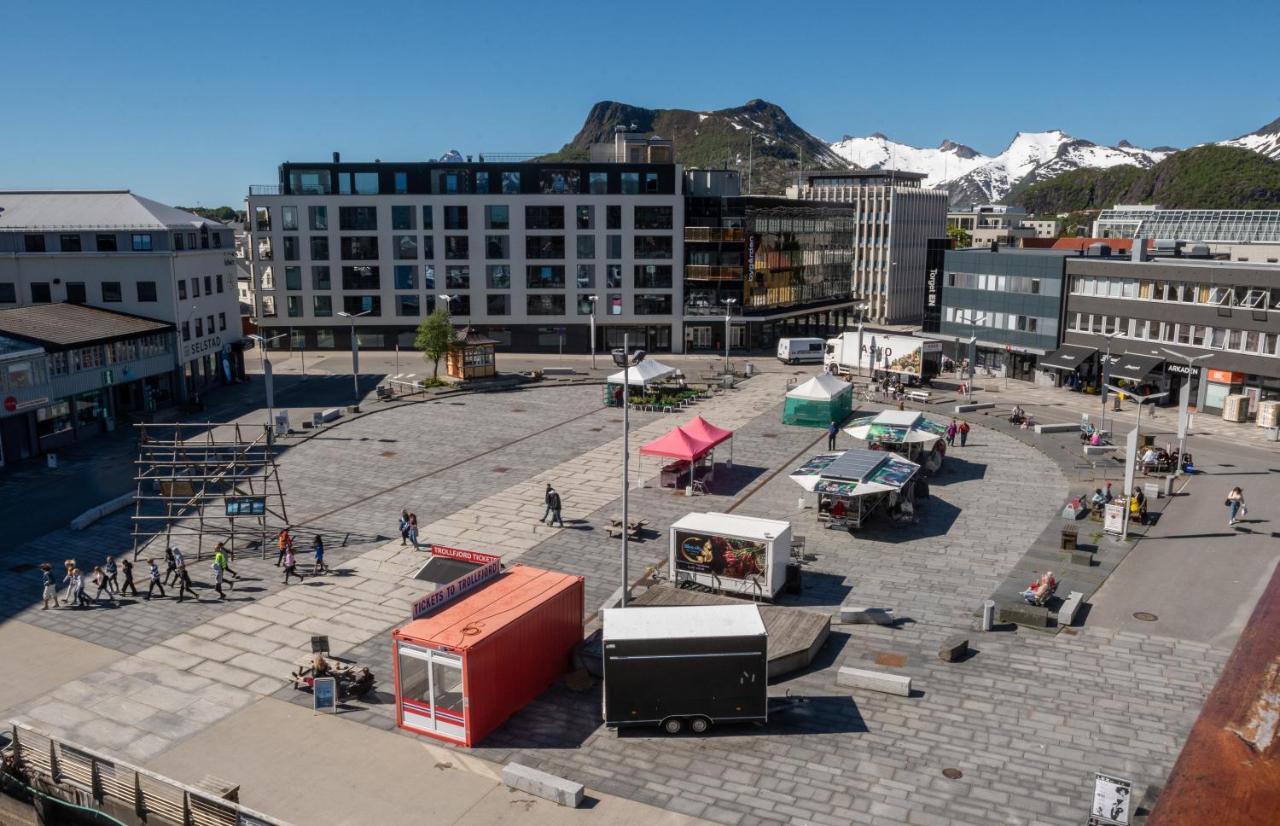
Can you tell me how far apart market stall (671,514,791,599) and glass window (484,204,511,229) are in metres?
62.9

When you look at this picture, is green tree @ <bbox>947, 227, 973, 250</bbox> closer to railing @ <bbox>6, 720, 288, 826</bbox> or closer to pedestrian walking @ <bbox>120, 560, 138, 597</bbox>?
pedestrian walking @ <bbox>120, 560, 138, 597</bbox>

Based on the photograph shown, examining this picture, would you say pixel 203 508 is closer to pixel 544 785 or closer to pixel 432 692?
pixel 432 692

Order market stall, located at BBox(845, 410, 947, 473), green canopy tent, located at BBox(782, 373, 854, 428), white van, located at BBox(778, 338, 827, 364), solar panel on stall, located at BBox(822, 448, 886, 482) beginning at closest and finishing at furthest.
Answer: solar panel on stall, located at BBox(822, 448, 886, 482) → market stall, located at BBox(845, 410, 947, 473) → green canopy tent, located at BBox(782, 373, 854, 428) → white van, located at BBox(778, 338, 827, 364)

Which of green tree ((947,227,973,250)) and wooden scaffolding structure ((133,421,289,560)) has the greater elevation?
green tree ((947,227,973,250))

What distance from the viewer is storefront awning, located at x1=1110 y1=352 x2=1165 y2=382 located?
63.6m

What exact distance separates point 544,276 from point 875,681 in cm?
7054

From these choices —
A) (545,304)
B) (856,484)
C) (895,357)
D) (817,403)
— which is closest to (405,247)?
(545,304)

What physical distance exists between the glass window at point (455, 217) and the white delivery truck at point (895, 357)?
37891 millimetres

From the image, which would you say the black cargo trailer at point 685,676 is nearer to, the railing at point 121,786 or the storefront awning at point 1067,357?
the railing at point 121,786

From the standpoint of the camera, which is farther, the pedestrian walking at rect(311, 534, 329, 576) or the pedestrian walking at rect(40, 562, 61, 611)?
the pedestrian walking at rect(311, 534, 329, 576)

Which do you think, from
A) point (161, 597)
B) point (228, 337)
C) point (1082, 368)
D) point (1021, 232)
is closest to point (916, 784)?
point (161, 597)

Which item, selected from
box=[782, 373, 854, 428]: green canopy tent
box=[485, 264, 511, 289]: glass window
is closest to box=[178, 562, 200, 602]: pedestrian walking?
box=[782, 373, 854, 428]: green canopy tent

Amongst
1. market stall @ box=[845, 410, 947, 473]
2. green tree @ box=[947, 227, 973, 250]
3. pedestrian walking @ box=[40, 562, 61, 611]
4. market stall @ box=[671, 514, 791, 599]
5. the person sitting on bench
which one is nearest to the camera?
the person sitting on bench

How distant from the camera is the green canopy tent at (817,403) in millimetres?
56938
